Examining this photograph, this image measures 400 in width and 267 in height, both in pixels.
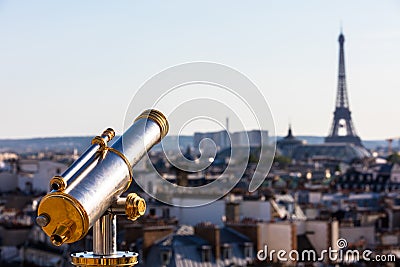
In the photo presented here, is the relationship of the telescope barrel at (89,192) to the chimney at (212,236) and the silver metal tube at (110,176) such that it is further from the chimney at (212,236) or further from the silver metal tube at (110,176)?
the chimney at (212,236)

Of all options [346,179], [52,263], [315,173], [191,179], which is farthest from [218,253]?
[315,173]

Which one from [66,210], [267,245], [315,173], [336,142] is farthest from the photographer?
[336,142]

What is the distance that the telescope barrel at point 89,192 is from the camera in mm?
3467

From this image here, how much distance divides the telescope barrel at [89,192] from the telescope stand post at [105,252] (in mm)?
54

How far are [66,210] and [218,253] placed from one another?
781 inches

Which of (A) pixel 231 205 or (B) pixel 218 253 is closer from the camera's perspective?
(B) pixel 218 253


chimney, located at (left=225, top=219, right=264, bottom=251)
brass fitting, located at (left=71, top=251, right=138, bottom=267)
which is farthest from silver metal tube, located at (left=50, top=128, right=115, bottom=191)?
chimney, located at (left=225, top=219, right=264, bottom=251)

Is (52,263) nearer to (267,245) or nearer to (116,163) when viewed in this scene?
(267,245)

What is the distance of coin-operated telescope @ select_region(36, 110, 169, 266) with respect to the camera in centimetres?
347

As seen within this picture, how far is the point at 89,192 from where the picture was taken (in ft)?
11.5

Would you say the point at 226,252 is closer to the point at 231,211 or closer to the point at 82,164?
the point at 231,211

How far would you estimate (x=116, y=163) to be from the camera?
145 inches

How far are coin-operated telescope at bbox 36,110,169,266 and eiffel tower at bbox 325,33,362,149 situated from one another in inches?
5435

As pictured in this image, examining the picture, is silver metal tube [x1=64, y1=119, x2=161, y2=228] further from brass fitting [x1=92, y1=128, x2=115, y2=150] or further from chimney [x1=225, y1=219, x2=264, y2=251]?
chimney [x1=225, y1=219, x2=264, y2=251]
